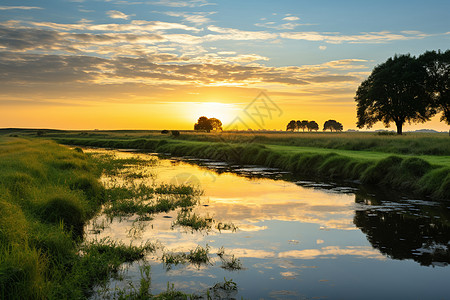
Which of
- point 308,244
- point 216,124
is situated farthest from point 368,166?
point 216,124

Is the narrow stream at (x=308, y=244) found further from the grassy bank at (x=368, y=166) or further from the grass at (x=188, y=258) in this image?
the grassy bank at (x=368, y=166)

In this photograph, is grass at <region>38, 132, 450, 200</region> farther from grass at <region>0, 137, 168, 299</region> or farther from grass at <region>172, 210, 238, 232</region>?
grass at <region>0, 137, 168, 299</region>

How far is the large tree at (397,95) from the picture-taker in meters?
57.2

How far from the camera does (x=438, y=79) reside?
5672 centimetres

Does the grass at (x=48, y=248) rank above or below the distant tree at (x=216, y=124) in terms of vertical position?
below

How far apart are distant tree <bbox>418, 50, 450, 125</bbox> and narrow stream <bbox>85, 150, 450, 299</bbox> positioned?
47583mm

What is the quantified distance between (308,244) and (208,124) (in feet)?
543

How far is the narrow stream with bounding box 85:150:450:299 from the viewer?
26.5ft

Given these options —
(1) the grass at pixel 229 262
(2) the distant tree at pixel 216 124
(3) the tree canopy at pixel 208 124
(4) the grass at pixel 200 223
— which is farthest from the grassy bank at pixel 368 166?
(3) the tree canopy at pixel 208 124

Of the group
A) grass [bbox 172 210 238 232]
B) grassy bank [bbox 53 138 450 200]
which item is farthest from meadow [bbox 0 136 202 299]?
grassy bank [bbox 53 138 450 200]

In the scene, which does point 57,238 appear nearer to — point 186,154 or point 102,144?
point 186,154

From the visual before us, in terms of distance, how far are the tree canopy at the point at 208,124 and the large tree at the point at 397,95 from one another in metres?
115

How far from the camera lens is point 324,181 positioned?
25109mm

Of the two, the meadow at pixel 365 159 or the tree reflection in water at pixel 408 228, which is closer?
the tree reflection in water at pixel 408 228
